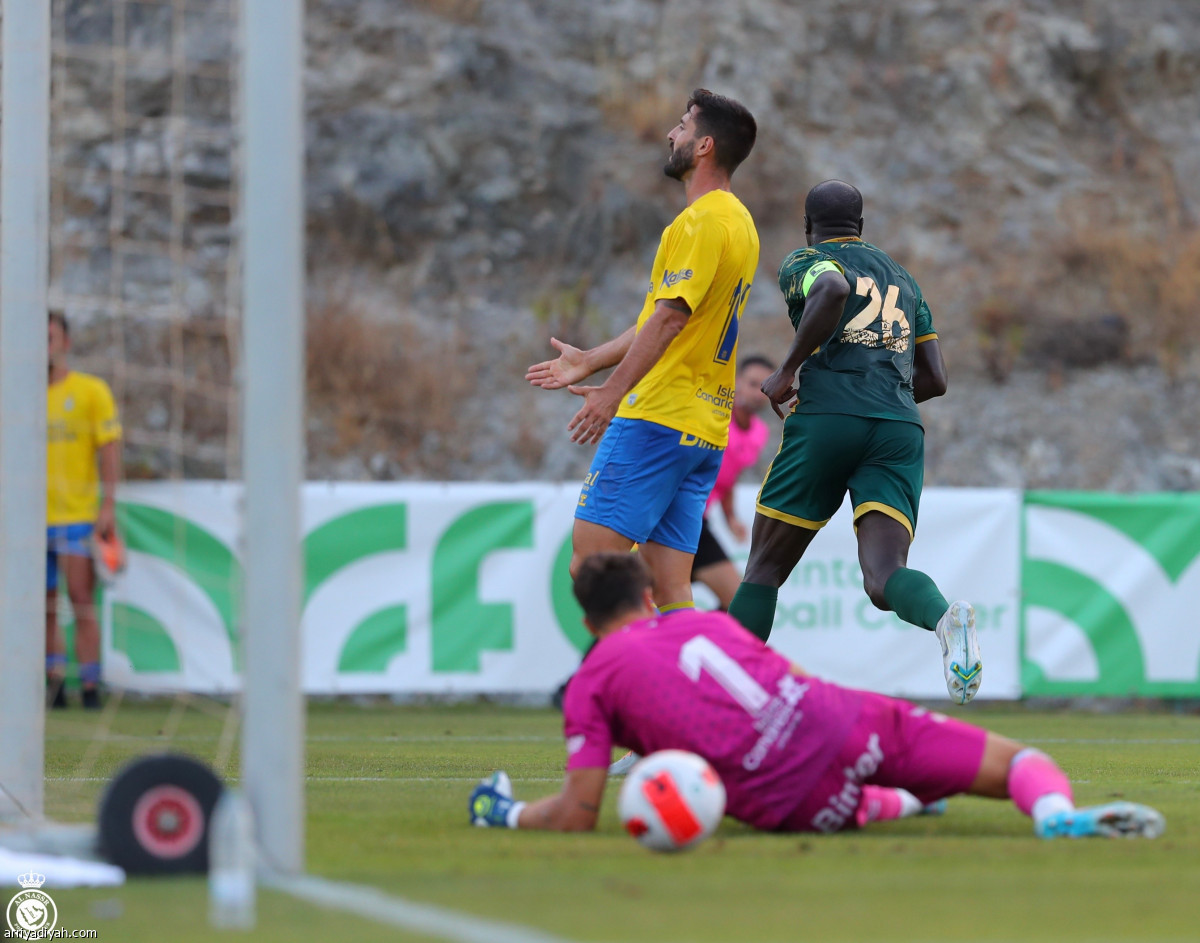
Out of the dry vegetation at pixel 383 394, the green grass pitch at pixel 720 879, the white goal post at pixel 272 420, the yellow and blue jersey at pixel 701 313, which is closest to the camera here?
the green grass pitch at pixel 720 879

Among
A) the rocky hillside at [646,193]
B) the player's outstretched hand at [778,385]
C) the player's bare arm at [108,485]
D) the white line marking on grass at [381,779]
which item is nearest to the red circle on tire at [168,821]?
the white line marking on grass at [381,779]

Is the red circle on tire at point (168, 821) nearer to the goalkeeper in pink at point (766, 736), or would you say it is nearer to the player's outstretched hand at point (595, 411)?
the goalkeeper in pink at point (766, 736)

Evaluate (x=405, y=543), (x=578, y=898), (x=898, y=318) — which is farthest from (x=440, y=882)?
(x=405, y=543)

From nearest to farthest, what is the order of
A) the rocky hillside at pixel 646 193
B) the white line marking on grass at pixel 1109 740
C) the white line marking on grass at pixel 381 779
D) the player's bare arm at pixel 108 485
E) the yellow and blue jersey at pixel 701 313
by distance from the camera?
the white line marking on grass at pixel 381 779, the yellow and blue jersey at pixel 701 313, the white line marking on grass at pixel 1109 740, the player's bare arm at pixel 108 485, the rocky hillside at pixel 646 193

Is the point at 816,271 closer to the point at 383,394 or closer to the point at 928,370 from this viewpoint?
the point at 928,370

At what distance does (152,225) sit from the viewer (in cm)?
1670

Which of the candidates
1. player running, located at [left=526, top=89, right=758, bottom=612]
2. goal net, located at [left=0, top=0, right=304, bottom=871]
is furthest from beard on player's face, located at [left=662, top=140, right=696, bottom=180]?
goal net, located at [left=0, top=0, right=304, bottom=871]

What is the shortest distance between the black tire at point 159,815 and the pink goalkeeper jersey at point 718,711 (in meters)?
0.92

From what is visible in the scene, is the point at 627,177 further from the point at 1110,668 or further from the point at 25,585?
the point at 25,585

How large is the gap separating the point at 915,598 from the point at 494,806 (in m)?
1.97

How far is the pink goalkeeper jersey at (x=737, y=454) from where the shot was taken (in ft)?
34.1

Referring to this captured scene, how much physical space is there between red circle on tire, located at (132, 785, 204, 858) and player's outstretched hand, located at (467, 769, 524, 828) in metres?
0.98

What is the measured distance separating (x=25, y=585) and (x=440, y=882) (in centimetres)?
176

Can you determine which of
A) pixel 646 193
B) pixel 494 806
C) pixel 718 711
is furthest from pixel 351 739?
pixel 646 193
